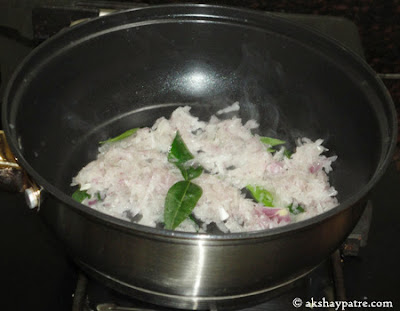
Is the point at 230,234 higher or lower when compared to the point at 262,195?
higher

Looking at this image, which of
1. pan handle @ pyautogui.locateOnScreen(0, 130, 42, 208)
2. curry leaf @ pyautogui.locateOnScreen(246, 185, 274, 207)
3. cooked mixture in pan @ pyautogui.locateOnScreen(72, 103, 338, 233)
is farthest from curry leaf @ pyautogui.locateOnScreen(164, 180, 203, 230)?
pan handle @ pyautogui.locateOnScreen(0, 130, 42, 208)

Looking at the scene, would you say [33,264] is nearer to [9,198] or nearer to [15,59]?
[9,198]

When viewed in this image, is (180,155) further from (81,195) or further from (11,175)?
(11,175)

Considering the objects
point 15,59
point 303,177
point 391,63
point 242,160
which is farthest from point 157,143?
point 391,63

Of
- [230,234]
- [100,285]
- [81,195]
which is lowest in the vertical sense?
[100,285]

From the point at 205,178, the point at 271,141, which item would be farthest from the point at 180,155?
the point at 271,141

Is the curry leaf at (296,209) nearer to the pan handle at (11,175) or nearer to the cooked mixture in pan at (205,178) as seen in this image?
the cooked mixture in pan at (205,178)

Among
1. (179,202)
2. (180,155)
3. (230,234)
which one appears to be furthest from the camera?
(180,155)

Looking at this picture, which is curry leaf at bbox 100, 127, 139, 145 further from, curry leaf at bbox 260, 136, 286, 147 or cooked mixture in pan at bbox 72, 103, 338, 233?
curry leaf at bbox 260, 136, 286, 147
